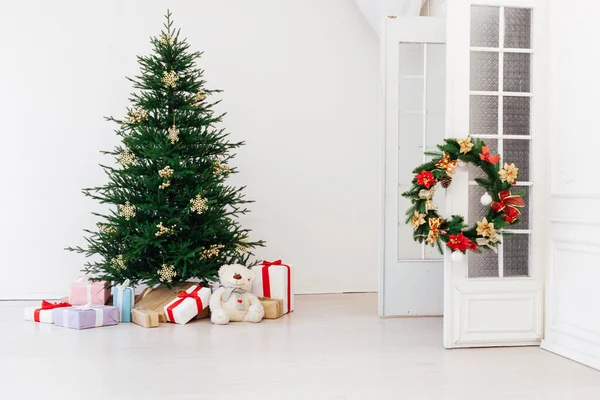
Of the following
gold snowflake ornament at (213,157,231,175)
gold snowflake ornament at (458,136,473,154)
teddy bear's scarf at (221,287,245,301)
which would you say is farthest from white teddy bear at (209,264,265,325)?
gold snowflake ornament at (458,136,473,154)

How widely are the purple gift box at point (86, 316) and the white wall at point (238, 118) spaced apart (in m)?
1.18

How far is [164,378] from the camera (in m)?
2.88

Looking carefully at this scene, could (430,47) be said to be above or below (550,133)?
above

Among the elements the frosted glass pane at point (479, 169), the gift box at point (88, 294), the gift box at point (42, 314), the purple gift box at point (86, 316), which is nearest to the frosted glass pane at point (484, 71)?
the frosted glass pane at point (479, 169)

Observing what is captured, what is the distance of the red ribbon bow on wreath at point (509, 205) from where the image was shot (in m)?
3.43

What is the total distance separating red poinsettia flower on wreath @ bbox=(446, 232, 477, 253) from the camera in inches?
133

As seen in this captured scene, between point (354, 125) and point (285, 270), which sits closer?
point (285, 270)

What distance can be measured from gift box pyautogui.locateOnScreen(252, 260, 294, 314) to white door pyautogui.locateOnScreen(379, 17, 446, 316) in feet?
2.10

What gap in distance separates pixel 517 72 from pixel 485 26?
12.0 inches

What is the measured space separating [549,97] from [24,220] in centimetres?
387

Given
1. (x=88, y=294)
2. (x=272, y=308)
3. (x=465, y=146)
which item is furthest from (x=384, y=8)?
(x=88, y=294)

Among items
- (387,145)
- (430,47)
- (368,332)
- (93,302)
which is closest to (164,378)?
(368,332)

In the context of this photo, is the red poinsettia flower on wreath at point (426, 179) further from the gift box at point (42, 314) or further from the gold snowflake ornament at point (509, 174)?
the gift box at point (42, 314)

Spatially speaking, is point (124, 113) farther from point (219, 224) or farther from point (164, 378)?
point (164, 378)
